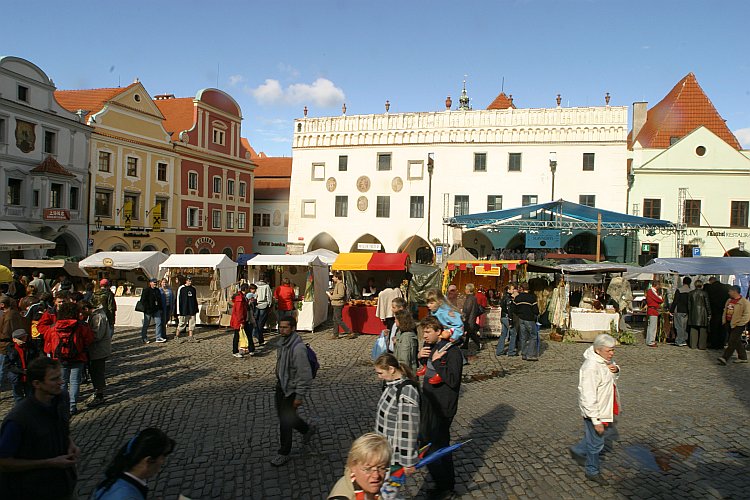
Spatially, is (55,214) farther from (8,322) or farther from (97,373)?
(97,373)

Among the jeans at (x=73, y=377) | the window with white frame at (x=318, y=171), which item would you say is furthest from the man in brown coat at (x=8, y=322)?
the window with white frame at (x=318, y=171)

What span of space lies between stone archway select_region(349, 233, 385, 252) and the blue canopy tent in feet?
38.9

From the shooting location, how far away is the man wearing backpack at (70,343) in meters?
7.35

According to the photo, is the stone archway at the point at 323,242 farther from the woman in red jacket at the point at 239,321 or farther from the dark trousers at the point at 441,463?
the dark trousers at the point at 441,463

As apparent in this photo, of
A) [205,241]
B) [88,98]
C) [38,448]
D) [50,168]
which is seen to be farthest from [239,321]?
[205,241]

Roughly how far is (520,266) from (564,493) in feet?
37.6

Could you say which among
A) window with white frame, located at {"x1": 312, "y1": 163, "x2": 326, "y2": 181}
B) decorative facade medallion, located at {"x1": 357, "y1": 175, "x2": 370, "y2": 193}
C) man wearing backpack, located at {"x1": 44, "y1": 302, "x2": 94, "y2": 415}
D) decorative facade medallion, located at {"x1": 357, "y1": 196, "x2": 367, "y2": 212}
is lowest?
man wearing backpack, located at {"x1": 44, "y1": 302, "x2": 94, "y2": 415}

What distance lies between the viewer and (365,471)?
2.87 metres

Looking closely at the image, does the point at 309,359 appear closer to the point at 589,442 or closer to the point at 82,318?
the point at 589,442

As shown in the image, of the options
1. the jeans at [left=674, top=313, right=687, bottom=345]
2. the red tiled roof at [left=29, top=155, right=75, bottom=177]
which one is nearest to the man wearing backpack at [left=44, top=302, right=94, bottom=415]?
the jeans at [left=674, top=313, right=687, bottom=345]

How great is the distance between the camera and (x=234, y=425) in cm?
718

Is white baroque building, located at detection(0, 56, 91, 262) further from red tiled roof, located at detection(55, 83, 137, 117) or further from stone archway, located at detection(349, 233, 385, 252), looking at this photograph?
stone archway, located at detection(349, 233, 385, 252)

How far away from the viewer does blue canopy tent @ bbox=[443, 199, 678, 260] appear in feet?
70.9

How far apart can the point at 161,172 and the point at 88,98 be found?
5.91m
